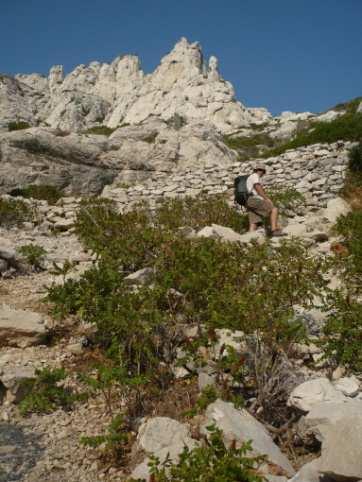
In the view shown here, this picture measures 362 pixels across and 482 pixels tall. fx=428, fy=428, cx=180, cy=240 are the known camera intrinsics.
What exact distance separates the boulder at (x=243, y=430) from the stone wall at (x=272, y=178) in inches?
410

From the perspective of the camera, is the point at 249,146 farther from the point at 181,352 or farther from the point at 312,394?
the point at 312,394

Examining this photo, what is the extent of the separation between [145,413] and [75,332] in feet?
6.50

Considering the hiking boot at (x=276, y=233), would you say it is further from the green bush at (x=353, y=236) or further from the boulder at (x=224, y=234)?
the green bush at (x=353, y=236)

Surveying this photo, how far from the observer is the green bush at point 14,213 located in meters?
11.8

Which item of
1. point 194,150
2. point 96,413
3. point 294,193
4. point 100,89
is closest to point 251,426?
point 96,413

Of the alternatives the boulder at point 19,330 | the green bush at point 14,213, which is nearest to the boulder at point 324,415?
the boulder at point 19,330

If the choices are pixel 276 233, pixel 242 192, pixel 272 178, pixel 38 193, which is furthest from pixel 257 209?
pixel 38 193

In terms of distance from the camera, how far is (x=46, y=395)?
414cm

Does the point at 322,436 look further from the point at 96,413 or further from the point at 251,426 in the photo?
the point at 96,413

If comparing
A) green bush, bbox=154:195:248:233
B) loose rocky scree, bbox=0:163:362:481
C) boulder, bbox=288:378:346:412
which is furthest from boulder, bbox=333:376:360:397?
green bush, bbox=154:195:248:233

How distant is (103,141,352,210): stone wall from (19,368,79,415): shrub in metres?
9.60

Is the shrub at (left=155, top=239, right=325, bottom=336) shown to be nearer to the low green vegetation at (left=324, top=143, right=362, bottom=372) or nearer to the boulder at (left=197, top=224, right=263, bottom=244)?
the low green vegetation at (left=324, top=143, right=362, bottom=372)

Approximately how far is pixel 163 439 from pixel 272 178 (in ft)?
41.3

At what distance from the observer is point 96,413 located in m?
4.06
